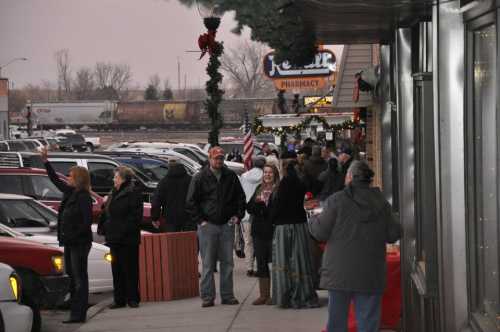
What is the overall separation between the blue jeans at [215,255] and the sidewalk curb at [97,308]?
4.29 feet

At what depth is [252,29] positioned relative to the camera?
21.4 feet

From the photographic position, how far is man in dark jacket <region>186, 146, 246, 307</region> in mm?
12625

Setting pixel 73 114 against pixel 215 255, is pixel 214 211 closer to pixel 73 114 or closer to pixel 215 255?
pixel 215 255

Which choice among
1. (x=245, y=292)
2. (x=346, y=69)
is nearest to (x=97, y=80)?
(x=346, y=69)

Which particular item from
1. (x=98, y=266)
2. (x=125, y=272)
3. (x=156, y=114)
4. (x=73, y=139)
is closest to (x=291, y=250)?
(x=125, y=272)

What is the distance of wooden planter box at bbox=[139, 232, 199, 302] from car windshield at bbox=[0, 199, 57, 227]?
213cm

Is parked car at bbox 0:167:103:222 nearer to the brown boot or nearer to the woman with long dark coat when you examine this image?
the brown boot

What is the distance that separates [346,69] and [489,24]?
85.7 feet

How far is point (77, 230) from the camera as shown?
11.6 metres

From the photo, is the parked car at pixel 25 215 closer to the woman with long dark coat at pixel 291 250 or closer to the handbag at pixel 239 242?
the handbag at pixel 239 242

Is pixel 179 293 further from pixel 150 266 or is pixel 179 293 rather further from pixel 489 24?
pixel 489 24

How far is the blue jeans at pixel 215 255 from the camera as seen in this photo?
1265 cm

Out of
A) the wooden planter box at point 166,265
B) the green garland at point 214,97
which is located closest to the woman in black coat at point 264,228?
the wooden planter box at point 166,265

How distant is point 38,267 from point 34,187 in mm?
8161
